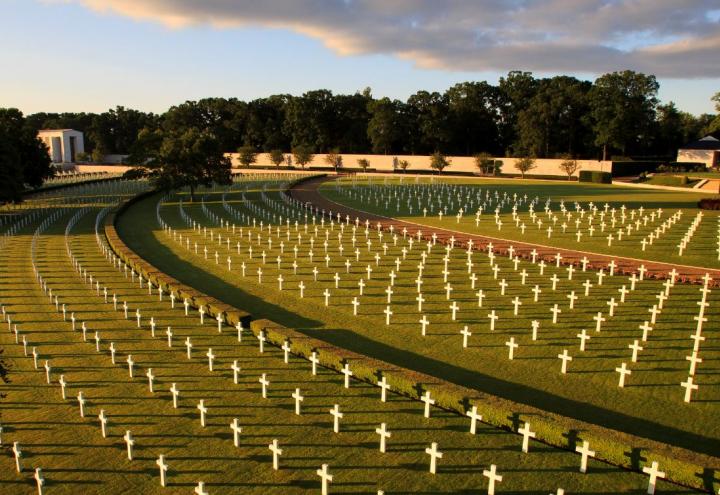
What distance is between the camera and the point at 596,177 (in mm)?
67938

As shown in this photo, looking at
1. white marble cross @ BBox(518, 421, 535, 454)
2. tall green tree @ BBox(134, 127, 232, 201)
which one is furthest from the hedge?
tall green tree @ BBox(134, 127, 232, 201)

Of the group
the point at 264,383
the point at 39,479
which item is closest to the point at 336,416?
the point at 264,383

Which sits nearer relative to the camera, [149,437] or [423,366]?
[149,437]

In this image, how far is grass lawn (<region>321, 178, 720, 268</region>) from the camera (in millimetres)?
26359

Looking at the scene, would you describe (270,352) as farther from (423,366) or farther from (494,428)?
(494,428)

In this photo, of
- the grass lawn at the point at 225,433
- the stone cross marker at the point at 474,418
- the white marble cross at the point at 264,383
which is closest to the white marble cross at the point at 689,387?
the grass lawn at the point at 225,433

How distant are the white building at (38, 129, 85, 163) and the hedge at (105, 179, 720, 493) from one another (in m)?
113

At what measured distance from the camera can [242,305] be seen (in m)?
18.0

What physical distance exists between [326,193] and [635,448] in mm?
48028

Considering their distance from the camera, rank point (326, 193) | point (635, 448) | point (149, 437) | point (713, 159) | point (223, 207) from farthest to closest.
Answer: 1. point (713, 159)
2. point (326, 193)
3. point (223, 207)
4. point (149, 437)
5. point (635, 448)

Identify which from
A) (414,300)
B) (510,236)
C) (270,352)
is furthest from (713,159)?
(270,352)

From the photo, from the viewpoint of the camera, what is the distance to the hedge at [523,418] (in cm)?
812

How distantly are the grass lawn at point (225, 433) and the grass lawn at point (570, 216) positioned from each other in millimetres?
18046

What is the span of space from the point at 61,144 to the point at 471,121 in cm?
7969
